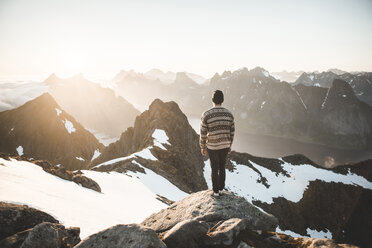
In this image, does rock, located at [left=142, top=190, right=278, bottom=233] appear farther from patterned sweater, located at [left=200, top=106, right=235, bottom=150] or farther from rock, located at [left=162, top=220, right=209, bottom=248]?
patterned sweater, located at [left=200, top=106, right=235, bottom=150]

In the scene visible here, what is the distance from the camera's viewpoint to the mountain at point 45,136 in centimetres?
8906

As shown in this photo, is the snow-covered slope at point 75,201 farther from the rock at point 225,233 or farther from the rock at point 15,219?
the rock at point 225,233

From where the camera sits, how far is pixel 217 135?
7.17m

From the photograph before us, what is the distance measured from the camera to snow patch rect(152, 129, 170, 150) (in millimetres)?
37425

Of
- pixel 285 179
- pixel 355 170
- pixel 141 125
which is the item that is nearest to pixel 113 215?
pixel 141 125

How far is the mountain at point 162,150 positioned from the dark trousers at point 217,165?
66.4ft

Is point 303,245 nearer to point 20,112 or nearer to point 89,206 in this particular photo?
point 89,206

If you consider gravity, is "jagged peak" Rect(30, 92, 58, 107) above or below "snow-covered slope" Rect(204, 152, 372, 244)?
above

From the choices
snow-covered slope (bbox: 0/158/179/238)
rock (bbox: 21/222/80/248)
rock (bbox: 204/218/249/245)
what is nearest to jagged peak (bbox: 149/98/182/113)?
snow-covered slope (bbox: 0/158/179/238)

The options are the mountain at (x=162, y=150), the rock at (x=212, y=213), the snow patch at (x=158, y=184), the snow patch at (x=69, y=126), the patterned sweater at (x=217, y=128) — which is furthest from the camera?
the snow patch at (x=69, y=126)

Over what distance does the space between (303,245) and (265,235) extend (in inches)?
37.2

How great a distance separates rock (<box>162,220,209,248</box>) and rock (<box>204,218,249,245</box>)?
0.21 metres

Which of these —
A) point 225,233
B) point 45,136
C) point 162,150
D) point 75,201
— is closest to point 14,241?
point 225,233

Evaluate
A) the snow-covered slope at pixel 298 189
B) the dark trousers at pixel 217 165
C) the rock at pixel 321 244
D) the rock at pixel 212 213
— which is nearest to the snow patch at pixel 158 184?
the rock at pixel 212 213
